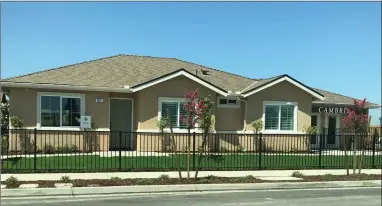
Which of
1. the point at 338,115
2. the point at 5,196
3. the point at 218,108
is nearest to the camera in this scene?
the point at 5,196

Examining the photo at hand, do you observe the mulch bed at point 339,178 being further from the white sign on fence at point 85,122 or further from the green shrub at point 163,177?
the white sign on fence at point 85,122

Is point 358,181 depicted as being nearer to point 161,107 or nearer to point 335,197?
point 335,197

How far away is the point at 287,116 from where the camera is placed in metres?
21.8

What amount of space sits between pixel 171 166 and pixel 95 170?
2577 mm

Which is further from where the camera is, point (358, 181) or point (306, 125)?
point (306, 125)

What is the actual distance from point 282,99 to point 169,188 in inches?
475

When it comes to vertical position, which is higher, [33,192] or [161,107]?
[161,107]

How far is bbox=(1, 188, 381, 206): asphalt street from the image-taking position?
9281 millimetres

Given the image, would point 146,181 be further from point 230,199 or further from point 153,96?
point 153,96

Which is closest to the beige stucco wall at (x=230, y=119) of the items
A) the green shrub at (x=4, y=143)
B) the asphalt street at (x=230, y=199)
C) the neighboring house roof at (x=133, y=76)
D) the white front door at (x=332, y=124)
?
the neighboring house roof at (x=133, y=76)

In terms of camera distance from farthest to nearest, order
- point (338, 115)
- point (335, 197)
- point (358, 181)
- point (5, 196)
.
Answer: point (338, 115) → point (358, 181) → point (335, 197) → point (5, 196)

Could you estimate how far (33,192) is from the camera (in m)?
9.99

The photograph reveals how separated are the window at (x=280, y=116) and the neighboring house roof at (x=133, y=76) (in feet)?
3.99

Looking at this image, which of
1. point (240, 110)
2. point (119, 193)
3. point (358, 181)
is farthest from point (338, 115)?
point (119, 193)
